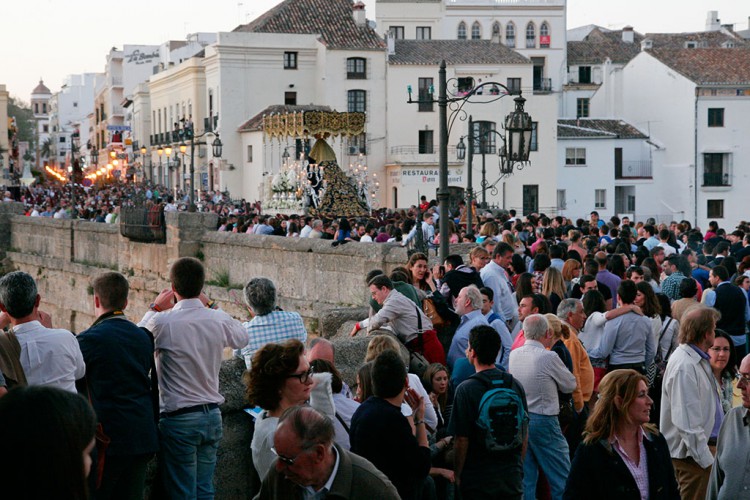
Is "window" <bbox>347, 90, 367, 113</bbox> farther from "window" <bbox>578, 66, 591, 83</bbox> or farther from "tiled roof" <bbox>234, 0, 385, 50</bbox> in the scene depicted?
"window" <bbox>578, 66, 591, 83</bbox>

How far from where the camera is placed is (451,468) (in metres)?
7.03

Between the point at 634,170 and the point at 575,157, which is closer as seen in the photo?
the point at 575,157

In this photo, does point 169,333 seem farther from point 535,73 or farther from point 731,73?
point 535,73

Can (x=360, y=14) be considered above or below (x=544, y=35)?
below

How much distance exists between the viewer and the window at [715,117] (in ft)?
179

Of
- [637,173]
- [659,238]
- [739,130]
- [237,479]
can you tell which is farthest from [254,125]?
[237,479]

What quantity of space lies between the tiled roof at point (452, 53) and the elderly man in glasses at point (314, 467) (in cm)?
5089

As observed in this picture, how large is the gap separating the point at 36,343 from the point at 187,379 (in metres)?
1.11

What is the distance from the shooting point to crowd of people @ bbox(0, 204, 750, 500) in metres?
4.54

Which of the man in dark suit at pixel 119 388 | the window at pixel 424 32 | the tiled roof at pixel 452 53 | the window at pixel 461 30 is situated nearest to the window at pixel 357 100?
the tiled roof at pixel 452 53

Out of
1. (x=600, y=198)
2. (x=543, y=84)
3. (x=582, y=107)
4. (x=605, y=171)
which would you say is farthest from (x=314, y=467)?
(x=543, y=84)

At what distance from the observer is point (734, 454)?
559 cm

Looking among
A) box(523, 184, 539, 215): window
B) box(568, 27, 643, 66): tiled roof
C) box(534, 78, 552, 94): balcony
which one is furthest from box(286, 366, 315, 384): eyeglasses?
box(568, 27, 643, 66): tiled roof

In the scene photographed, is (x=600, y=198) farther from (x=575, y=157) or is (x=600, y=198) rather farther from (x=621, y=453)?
(x=621, y=453)
